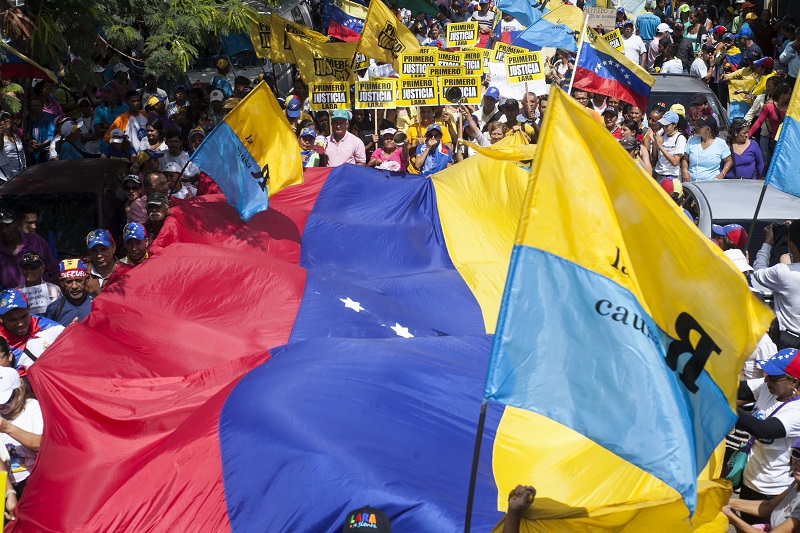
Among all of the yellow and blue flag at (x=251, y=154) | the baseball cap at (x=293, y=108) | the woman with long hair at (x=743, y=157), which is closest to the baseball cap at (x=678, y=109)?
the woman with long hair at (x=743, y=157)

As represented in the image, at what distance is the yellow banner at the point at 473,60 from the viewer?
12.4 meters

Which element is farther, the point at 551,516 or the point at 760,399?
the point at 760,399

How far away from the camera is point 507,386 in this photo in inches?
173

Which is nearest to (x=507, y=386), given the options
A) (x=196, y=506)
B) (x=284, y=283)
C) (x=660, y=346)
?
(x=660, y=346)

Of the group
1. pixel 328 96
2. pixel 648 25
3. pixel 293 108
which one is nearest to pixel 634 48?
pixel 648 25

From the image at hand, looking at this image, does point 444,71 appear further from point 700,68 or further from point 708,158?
point 700,68

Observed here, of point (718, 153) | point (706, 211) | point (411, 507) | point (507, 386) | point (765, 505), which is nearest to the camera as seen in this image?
point (507, 386)

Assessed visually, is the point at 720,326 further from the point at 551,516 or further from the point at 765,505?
the point at 765,505

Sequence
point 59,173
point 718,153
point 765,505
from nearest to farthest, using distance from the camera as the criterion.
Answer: point 765,505 → point 59,173 → point 718,153

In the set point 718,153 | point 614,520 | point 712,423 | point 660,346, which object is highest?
point 660,346

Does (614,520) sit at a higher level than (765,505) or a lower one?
higher

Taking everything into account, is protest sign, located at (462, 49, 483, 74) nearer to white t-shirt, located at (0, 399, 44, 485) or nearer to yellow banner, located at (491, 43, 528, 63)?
yellow banner, located at (491, 43, 528, 63)

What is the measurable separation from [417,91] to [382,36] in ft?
3.96

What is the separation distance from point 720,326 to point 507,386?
0.98 metres
